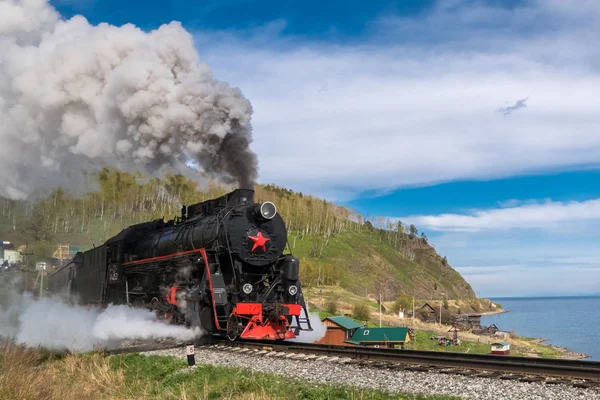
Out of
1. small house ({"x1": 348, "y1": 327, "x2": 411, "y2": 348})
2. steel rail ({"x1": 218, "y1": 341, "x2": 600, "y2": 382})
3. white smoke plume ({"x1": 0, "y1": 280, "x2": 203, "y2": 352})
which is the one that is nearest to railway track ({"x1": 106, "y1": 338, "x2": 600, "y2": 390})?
steel rail ({"x1": 218, "y1": 341, "x2": 600, "y2": 382})

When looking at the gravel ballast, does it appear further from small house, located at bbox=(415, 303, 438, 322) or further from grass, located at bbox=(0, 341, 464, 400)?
small house, located at bbox=(415, 303, 438, 322)

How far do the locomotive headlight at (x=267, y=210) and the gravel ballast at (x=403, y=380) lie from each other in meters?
4.44

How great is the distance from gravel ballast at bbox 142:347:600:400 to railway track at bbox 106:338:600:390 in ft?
0.76

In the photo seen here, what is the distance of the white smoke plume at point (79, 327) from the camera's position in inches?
671

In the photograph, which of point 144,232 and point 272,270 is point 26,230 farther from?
point 272,270

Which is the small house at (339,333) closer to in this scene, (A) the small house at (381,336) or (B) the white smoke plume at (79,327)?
(A) the small house at (381,336)

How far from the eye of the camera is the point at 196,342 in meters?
17.6

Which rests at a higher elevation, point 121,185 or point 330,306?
point 121,185

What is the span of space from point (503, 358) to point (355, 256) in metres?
129

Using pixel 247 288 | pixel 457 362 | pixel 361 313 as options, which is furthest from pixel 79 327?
pixel 361 313

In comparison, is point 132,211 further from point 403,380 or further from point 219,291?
point 403,380

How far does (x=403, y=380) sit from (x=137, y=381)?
568 centimetres

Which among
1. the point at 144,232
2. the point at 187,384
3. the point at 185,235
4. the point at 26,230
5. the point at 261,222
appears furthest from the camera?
the point at 26,230

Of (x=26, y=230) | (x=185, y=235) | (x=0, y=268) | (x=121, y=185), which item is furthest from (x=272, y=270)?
(x=121, y=185)
